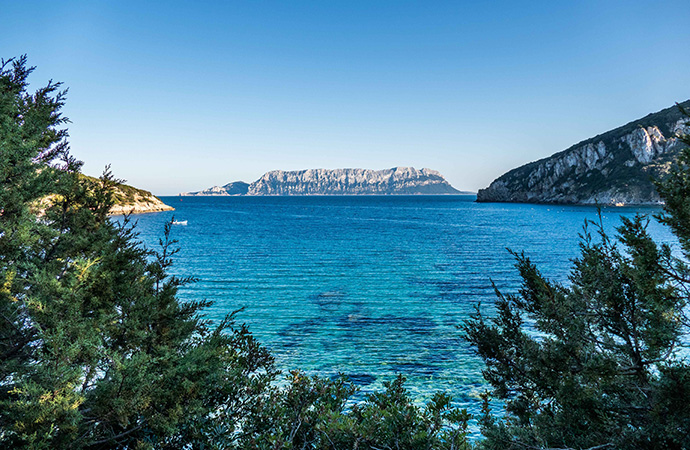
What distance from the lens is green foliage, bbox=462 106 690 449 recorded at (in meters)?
5.04

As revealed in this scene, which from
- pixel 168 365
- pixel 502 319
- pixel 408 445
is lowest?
pixel 408 445

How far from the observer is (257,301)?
30.3 metres

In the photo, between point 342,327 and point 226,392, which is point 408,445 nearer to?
point 226,392

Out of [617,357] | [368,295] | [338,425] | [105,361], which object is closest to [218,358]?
[105,361]

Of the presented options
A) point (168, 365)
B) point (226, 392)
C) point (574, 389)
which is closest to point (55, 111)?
point (168, 365)

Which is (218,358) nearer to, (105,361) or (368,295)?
(105,361)

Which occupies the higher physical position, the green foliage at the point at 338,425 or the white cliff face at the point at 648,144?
the white cliff face at the point at 648,144

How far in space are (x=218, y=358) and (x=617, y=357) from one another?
7842mm

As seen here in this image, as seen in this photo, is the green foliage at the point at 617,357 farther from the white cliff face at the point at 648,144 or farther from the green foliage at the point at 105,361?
the white cliff face at the point at 648,144

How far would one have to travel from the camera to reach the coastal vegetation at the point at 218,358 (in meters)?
5.23

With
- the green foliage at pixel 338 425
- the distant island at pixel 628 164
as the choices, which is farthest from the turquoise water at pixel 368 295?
the distant island at pixel 628 164

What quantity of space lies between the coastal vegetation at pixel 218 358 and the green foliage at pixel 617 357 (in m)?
0.02

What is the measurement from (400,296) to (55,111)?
2724 cm

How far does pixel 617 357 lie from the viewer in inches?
240
